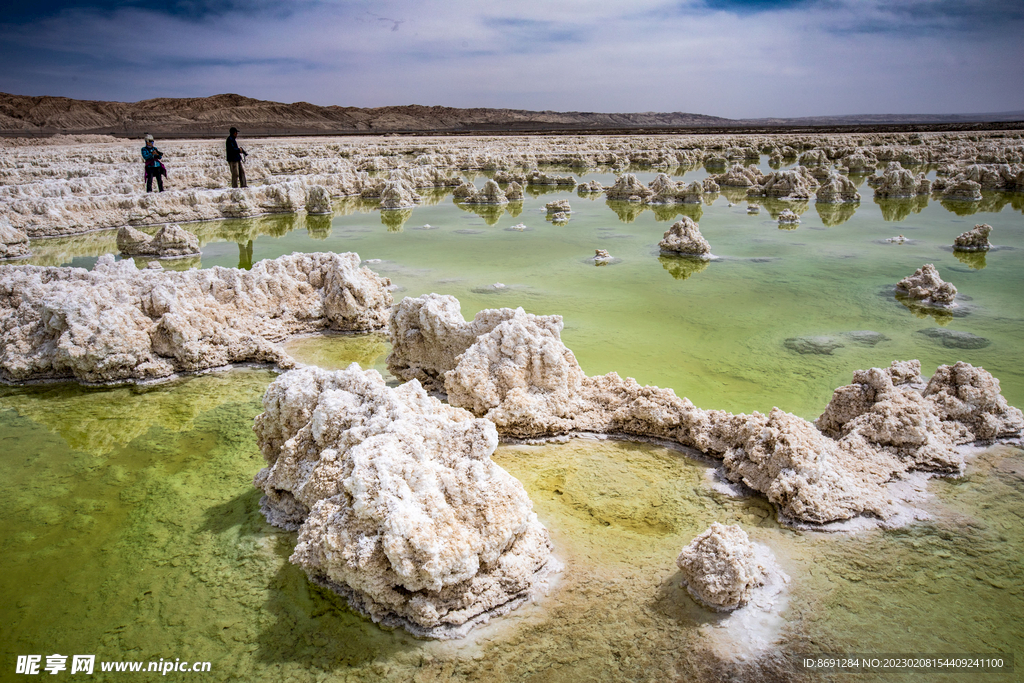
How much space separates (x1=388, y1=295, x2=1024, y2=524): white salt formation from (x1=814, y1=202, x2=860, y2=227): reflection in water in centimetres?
852

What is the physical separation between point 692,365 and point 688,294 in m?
2.22

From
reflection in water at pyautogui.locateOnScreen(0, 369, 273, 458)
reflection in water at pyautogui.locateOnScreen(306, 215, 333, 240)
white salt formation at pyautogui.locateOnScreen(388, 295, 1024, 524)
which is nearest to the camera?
white salt formation at pyautogui.locateOnScreen(388, 295, 1024, 524)

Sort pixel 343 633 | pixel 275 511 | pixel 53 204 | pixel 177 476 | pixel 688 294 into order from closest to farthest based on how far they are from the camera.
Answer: pixel 343 633 < pixel 275 511 < pixel 177 476 < pixel 688 294 < pixel 53 204

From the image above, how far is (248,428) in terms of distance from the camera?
3740mm

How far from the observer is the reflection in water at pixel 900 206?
1179 centimetres

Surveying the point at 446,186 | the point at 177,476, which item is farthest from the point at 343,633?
the point at 446,186

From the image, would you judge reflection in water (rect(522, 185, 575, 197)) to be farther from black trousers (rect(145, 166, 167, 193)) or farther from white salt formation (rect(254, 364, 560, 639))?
white salt formation (rect(254, 364, 560, 639))

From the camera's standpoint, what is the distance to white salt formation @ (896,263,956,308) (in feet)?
20.0

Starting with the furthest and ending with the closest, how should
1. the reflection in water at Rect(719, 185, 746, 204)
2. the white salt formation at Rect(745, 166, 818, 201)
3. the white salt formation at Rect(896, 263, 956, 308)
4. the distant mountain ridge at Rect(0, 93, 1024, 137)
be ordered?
the distant mountain ridge at Rect(0, 93, 1024, 137) → the reflection in water at Rect(719, 185, 746, 204) → the white salt formation at Rect(745, 166, 818, 201) → the white salt formation at Rect(896, 263, 956, 308)

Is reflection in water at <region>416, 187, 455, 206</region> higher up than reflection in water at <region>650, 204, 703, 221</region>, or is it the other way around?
reflection in water at <region>416, 187, 455, 206</region>

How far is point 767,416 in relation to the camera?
3461mm

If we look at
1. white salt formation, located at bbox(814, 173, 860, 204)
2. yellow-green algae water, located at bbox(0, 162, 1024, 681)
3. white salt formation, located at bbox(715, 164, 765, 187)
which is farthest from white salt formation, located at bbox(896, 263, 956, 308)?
white salt formation, located at bbox(715, 164, 765, 187)

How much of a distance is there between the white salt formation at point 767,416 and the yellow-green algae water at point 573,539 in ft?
0.52

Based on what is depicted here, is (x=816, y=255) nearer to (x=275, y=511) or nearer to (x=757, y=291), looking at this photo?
(x=757, y=291)
